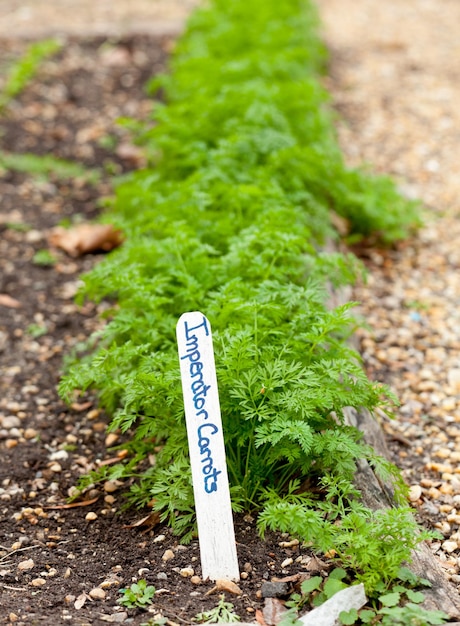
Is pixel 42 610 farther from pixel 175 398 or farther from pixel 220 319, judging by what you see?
pixel 220 319

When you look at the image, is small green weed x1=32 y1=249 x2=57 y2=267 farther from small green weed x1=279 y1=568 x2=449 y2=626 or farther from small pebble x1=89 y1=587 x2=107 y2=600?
small green weed x1=279 y1=568 x2=449 y2=626

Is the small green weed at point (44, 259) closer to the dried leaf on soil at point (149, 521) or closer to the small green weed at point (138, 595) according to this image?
the dried leaf on soil at point (149, 521)

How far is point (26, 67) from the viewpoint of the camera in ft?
24.5

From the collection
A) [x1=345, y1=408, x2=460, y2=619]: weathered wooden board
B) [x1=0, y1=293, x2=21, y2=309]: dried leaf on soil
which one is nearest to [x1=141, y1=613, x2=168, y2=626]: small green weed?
[x1=345, y1=408, x2=460, y2=619]: weathered wooden board

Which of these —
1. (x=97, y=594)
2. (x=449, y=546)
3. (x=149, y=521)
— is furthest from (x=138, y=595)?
(x=449, y=546)

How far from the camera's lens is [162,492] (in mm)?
3053

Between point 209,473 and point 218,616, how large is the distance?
45cm

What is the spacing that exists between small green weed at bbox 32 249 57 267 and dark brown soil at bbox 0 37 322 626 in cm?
3

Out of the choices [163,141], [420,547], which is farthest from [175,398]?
[163,141]

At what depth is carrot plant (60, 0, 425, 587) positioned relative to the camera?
111 inches

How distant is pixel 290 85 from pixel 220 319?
2.59 metres

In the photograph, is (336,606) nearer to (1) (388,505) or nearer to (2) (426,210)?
(1) (388,505)

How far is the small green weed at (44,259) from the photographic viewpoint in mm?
5203

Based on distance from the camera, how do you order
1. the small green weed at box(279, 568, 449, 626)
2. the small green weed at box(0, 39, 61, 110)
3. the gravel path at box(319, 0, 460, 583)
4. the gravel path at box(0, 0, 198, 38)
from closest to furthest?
the small green weed at box(279, 568, 449, 626) < the gravel path at box(319, 0, 460, 583) < the small green weed at box(0, 39, 61, 110) < the gravel path at box(0, 0, 198, 38)
